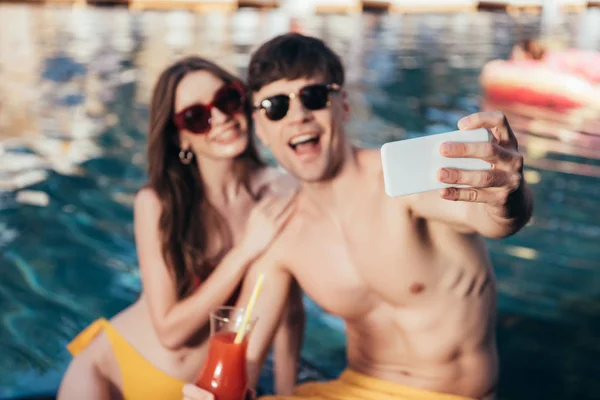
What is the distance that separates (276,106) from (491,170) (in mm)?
877

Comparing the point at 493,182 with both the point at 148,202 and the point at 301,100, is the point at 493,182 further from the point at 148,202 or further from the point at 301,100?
the point at 148,202

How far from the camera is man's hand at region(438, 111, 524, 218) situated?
1.57 meters

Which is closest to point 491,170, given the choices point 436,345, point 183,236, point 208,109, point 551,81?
point 436,345

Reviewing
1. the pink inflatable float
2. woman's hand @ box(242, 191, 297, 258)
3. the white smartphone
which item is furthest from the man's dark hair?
the pink inflatable float

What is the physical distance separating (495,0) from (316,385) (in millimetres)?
39086

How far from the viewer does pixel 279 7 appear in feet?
117

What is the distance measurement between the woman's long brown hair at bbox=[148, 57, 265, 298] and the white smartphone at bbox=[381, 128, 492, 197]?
151 centimetres

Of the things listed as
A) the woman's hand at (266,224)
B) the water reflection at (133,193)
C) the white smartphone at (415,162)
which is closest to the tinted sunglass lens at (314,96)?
the woman's hand at (266,224)

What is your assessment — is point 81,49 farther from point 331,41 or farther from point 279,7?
point 279,7

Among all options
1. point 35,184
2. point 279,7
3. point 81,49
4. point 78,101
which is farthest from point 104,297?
point 279,7

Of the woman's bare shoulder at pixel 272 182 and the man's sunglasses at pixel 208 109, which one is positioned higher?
the man's sunglasses at pixel 208 109

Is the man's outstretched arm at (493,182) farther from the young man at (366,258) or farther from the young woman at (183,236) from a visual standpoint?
the young woman at (183,236)

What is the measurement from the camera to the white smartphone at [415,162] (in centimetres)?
153

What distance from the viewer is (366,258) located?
240 centimetres
